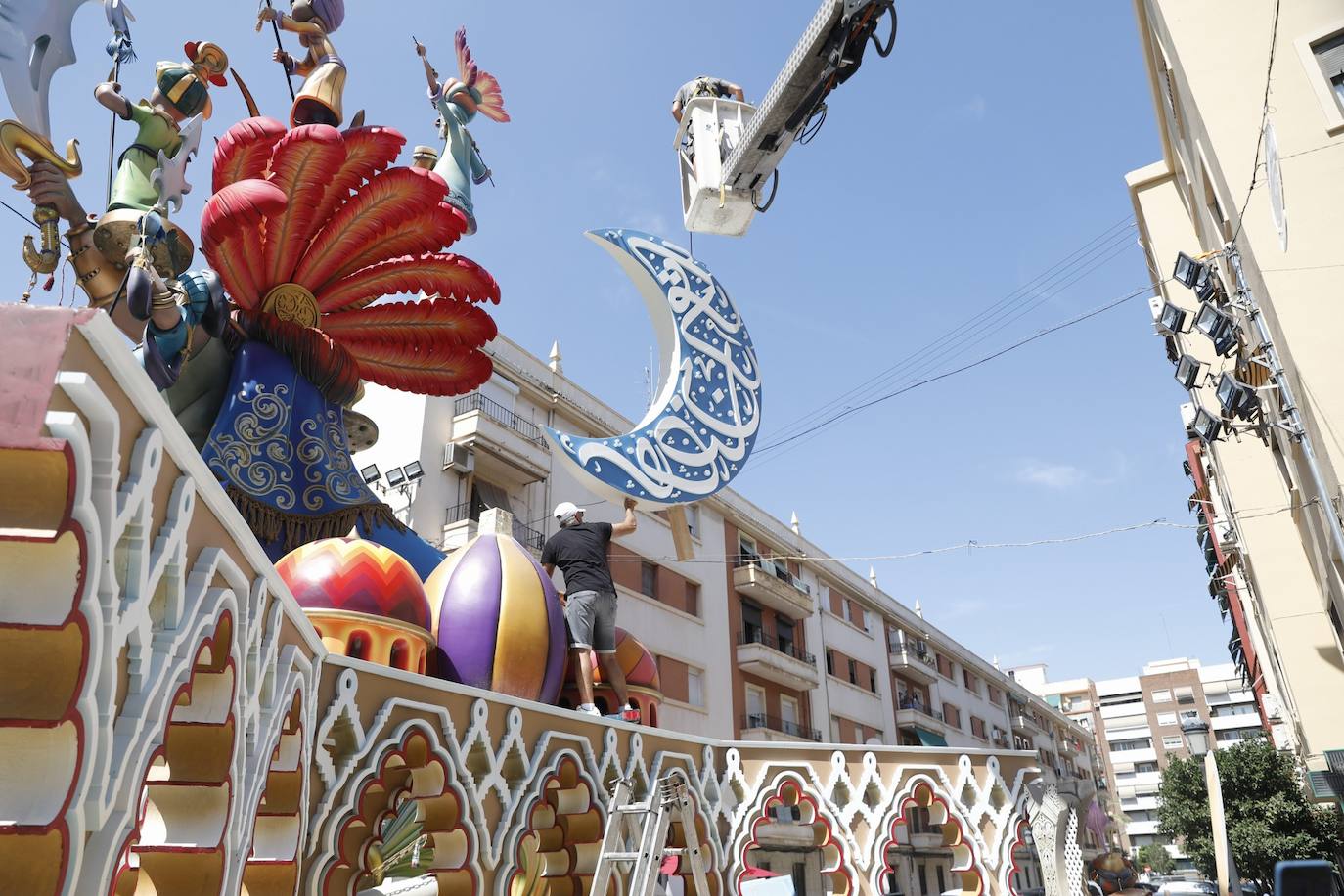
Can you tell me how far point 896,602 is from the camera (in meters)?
39.8

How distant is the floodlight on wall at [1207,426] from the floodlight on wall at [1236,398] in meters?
0.49

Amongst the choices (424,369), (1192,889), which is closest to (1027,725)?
(1192,889)

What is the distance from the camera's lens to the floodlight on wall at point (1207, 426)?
12617mm

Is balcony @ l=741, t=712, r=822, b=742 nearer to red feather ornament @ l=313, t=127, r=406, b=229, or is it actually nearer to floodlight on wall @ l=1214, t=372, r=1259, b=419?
floodlight on wall @ l=1214, t=372, r=1259, b=419

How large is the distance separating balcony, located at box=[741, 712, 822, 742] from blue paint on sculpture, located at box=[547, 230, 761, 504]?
60.0ft

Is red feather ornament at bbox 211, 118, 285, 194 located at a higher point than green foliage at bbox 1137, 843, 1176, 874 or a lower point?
higher

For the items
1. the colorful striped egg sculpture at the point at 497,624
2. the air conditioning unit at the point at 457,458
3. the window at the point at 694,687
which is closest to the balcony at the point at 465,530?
the air conditioning unit at the point at 457,458

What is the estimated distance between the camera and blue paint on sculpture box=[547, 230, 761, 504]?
8273 millimetres

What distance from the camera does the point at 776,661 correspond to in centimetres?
2823

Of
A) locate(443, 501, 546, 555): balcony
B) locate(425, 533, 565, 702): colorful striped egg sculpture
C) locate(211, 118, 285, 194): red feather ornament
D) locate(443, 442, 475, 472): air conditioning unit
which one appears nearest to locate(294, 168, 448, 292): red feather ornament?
locate(211, 118, 285, 194): red feather ornament

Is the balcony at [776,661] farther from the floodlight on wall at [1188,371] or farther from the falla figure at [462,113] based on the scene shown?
the falla figure at [462,113]

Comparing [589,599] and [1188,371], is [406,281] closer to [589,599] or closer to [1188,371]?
[589,599]

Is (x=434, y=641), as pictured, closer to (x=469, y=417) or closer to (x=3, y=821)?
(x=3, y=821)

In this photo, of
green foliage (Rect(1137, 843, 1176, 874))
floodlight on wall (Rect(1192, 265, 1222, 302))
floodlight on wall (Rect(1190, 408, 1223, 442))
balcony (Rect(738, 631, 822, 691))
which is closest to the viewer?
floodlight on wall (Rect(1192, 265, 1222, 302))
